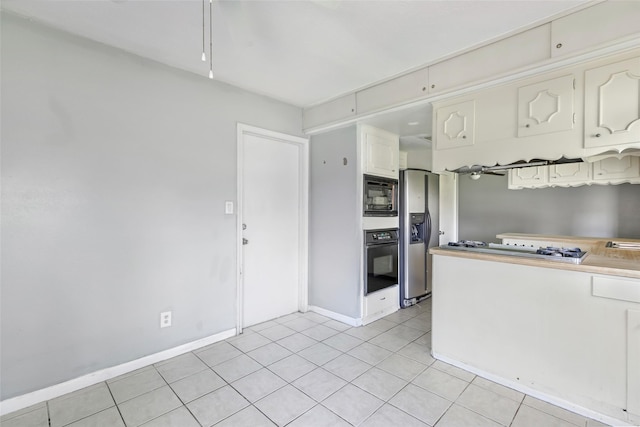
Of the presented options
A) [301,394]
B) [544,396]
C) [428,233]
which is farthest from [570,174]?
[301,394]

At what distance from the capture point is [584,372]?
70.1 inches

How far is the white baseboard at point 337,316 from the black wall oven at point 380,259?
1.08 ft

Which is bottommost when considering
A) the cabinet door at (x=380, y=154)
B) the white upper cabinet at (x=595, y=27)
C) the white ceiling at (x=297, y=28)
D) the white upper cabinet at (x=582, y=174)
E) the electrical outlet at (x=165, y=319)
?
the electrical outlet at (x=165, y=319)

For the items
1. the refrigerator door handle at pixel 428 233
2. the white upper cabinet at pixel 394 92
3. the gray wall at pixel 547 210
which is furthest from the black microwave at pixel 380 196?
the gray wall at pixel 547 210

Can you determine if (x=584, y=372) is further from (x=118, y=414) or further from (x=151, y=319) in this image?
(x=151, y=319)

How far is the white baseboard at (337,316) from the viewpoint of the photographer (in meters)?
3.18

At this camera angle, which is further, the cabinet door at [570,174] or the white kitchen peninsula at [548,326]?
the cabinet door at [570,174]

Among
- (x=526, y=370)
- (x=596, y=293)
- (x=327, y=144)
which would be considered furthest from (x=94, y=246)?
(x=596, y=293)

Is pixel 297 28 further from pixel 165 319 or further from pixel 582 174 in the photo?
pixel 582 174

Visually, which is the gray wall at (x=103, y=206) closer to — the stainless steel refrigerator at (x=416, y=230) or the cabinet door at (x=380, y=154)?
the cabinet door at (x=380, y=154)

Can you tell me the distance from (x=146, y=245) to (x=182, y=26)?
1.66m

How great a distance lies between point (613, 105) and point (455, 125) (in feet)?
3.01

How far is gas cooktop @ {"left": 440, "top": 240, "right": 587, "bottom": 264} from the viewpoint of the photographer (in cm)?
195

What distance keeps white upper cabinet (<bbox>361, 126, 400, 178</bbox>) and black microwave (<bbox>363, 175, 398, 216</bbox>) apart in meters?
0.08
